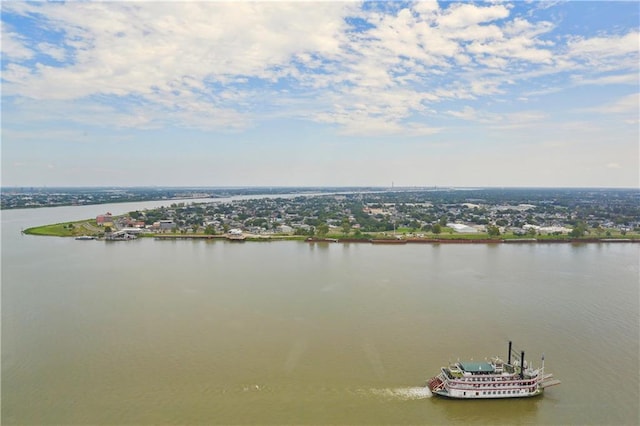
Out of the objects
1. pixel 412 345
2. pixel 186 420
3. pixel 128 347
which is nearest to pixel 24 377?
pixel 128 347

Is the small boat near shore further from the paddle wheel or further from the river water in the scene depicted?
the river water

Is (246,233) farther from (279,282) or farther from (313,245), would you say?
(279,282)

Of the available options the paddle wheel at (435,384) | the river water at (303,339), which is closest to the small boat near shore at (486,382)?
the paddle wheel at (435,384)

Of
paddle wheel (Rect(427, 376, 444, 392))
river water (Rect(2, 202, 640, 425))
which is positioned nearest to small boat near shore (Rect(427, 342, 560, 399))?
paddle wheel (Rect(427, 376, 444, 392))

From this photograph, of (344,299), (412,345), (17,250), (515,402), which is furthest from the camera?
(17,250)

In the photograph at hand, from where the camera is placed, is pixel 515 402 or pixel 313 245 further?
pixel 313 245

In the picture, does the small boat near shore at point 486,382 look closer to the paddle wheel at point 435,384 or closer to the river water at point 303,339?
the paddle wheel at point 435,384

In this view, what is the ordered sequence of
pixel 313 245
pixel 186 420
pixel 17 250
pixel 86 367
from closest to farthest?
pixel 186 420 < pixel 86 367 < pixel 17 250 < pixel 313 245
